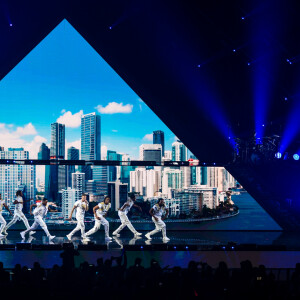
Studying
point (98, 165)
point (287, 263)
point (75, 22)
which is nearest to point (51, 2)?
point (75, 22)

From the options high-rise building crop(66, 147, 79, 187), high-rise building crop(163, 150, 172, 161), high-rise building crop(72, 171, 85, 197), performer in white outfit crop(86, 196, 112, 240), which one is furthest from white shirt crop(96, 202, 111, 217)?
high-rise building crop(163, 150, 172, 161)

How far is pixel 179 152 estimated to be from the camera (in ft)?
46.9

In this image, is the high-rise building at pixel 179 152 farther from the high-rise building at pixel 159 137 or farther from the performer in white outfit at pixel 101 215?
the performer in white outfit at pixel 101 215

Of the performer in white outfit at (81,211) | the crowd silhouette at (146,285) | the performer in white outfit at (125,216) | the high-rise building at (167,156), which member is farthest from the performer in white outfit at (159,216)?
the crowd silhouette at (146,285)

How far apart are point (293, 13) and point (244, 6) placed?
4.14 feet

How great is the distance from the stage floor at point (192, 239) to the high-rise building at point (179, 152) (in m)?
2.75

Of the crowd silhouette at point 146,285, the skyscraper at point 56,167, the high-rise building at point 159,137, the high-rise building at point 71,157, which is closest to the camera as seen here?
the crowd silhouette at point 146,285

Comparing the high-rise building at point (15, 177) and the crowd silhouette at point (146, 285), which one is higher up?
the high-rise building at point (15, 177)

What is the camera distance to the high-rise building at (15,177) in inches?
514

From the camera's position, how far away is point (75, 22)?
1373 centimetres

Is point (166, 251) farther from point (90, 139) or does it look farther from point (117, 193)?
point (90, 139)

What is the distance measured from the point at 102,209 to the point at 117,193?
1.44m

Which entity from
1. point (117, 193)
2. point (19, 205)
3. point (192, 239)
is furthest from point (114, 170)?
point (192, 239)

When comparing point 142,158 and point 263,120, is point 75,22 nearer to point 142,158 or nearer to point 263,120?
point 142,158
